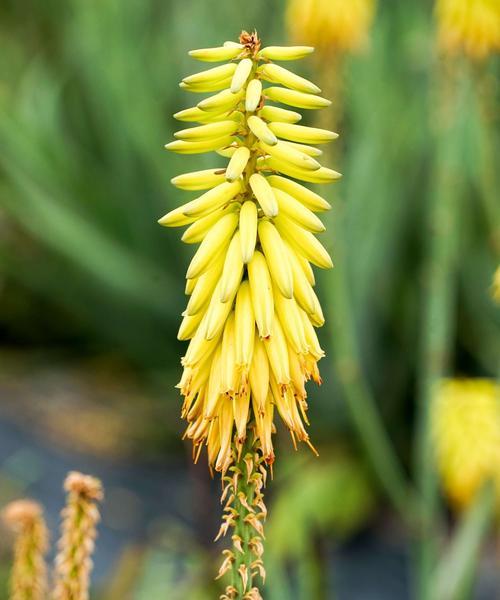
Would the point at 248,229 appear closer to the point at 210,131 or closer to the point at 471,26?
the point at 210,131

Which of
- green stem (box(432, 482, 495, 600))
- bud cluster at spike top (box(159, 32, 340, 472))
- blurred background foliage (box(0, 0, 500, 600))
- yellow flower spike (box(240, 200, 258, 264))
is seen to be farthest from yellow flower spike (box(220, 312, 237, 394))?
blurred background foliage (box(0, 0, 500, 600))

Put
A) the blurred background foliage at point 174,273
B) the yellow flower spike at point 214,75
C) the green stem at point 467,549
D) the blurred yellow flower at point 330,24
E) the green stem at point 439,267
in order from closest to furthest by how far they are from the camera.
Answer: the yellow flower spike at point 214,75
the green stem at point 467,549
the green stem at point 439,267
the blurred yellow flower at point 330,24
the blurred background foliage at point 174,273

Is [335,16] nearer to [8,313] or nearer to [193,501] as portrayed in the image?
[193,501]

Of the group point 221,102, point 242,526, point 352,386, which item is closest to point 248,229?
point 221,102

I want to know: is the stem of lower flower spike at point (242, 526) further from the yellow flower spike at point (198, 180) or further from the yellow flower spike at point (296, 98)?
the yellow flower spike at point (296, 98)

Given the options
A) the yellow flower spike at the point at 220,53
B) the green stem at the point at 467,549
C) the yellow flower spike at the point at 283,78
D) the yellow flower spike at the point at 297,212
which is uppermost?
the yellow flower spike at the point at 220,53

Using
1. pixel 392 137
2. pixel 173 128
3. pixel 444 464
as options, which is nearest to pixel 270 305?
pixel 444 464

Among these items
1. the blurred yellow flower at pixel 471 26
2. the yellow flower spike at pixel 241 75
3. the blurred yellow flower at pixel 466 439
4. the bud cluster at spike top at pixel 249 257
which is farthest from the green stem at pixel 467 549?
the yellow flower spike at pixel 241 75
